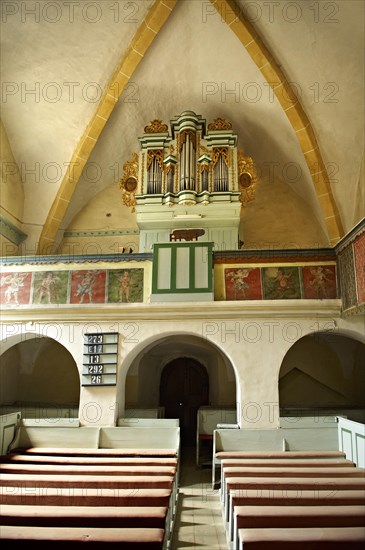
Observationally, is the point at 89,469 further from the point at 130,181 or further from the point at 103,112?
the point at 103,112

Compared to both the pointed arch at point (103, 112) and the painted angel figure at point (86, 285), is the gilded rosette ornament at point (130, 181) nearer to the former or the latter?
the pointed arch at point (103, 112)

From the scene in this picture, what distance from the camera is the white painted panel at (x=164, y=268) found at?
9.66m

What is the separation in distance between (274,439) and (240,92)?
9345mm

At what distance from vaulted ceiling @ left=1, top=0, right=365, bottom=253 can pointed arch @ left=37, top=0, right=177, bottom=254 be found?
0.03 m

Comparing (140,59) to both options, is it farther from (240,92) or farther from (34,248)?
(34,248)

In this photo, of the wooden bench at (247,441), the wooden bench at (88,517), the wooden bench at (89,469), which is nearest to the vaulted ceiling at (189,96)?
the wooden bench at (247,441)

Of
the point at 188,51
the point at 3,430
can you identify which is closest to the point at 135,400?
the point at 3,430

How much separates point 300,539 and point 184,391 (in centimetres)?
1069

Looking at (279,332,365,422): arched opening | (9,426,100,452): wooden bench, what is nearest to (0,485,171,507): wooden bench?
(9,426,100,452): wooden bench

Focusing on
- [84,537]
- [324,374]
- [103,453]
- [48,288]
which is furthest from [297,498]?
[324,374]

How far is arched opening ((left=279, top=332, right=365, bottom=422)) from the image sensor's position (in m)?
12.1

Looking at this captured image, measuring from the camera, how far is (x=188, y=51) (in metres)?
11.8

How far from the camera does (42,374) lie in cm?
1307

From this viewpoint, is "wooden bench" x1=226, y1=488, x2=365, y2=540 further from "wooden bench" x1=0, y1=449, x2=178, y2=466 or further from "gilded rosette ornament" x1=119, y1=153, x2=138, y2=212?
"gilded rosette ornament" x1=119, y1=153, x2=138, y2=212
